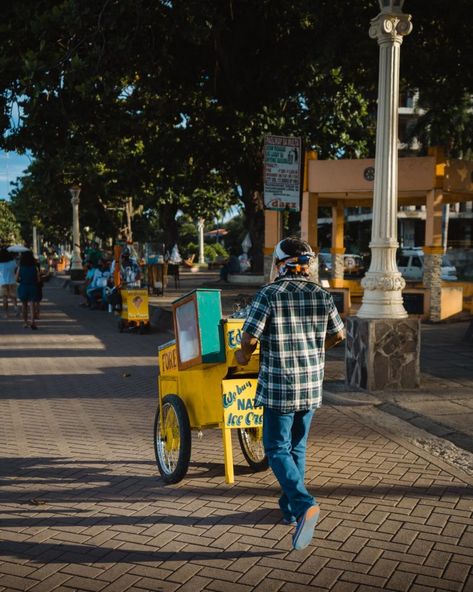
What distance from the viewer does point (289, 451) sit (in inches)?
156

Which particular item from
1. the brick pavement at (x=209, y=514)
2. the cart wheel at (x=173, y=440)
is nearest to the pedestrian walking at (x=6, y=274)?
the brick pavement at (x=209, y=514)

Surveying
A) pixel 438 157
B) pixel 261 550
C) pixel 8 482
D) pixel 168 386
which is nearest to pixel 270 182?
pixel 168 386

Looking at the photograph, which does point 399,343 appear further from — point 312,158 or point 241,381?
point 312,158

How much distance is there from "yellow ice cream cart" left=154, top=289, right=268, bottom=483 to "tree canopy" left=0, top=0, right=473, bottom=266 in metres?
7.88

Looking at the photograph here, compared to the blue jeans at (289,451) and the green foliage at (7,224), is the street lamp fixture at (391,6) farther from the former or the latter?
the green foliage at (7,224)

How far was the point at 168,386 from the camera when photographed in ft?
17.1

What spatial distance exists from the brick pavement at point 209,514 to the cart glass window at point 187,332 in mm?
994

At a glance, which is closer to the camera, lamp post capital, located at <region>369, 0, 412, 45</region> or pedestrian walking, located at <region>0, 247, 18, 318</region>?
lamp post capital, located at <region>369, 0, 412, 45</region>

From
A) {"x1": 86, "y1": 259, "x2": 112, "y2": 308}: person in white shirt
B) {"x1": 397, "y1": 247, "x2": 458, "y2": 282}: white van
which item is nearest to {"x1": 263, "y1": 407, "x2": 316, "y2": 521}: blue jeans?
{"x1": 86, "y1": 259, "x2": 112, "y2": 308}: person in white shirt

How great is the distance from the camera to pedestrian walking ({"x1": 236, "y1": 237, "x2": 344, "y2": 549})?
12.6ft

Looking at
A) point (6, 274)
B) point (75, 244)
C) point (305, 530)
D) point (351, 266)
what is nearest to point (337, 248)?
point (6, 274)

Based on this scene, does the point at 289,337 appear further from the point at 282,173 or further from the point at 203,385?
the point at 282,173

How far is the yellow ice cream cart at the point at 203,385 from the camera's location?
15.2ft

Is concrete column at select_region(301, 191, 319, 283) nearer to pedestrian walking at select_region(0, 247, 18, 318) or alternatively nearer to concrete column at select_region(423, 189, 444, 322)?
concrete column at select_region(423, 189, 444, 322)
